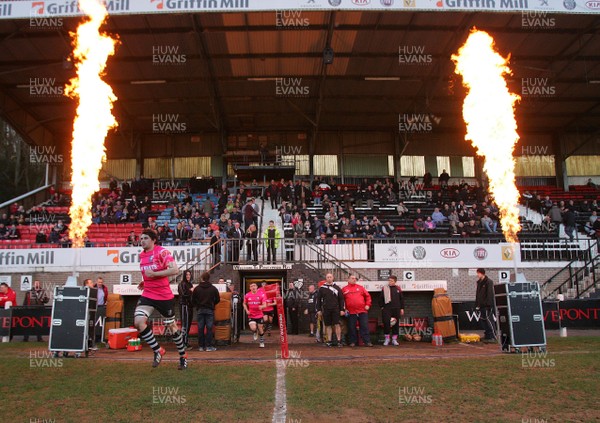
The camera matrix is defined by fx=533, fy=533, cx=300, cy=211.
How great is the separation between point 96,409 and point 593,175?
41.0 meters

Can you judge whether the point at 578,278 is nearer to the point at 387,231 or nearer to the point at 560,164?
the point at 387,231

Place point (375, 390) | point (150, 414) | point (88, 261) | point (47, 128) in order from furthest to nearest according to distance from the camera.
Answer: point (47, 128) < point (88, 261) < point (375, 390) < point (150, 414)

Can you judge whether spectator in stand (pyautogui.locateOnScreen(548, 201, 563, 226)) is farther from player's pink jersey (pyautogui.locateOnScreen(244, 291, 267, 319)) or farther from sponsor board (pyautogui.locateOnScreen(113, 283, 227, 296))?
player's pink jersey (pyautogui.locateOnScreen(244, 291, 267, 319))

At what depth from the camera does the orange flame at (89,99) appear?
67.4 feet

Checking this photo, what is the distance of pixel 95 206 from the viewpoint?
29.8m

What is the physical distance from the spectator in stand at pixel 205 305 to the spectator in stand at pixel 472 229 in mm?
13663

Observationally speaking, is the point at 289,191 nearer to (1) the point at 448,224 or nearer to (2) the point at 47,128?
(1) the point at 448,224

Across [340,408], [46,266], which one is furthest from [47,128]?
[340,408]

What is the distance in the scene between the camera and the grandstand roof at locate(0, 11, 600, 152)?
24141 millimetres

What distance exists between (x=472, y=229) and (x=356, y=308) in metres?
11.4

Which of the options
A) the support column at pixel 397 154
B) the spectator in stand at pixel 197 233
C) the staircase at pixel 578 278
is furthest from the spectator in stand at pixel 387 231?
the support column at pixel 397 154

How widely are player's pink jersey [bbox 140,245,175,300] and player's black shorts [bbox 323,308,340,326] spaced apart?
19.8ft

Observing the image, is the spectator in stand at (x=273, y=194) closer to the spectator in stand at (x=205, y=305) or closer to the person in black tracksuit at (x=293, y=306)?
the person in black tracksuit at (x=293, y=306)

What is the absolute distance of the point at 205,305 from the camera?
12.8 m
